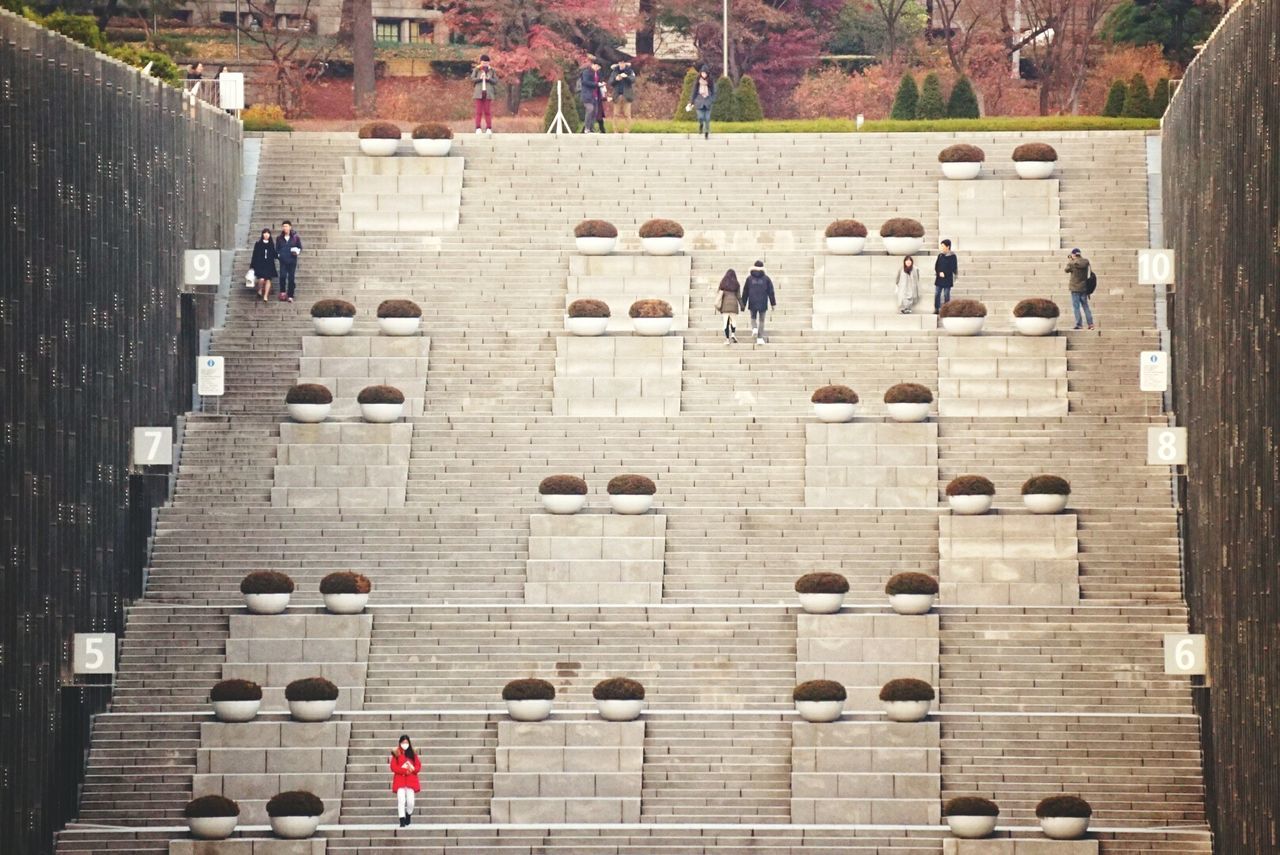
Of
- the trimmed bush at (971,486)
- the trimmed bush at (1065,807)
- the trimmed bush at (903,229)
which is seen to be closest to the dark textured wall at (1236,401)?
the trimmed bush at (1065,807)

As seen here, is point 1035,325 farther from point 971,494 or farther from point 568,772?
point 568,772

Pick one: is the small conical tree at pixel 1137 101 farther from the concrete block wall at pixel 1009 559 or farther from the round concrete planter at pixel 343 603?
the round concrete planter at pixel 343 603

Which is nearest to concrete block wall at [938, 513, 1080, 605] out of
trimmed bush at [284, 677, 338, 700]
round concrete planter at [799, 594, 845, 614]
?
round concrete planter at [799, 594, 845, 614]

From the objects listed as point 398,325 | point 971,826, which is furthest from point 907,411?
point 971,826

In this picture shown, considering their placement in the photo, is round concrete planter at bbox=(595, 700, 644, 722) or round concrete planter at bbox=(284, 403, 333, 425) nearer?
round concrete planter at bbox=(595, 700, 644, 722)

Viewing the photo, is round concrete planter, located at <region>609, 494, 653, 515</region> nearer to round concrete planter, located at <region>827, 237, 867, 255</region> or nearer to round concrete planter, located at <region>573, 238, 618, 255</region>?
round concrete planter, located at <region>573, 238, 618, 255</region>

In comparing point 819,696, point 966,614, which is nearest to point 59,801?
point 819,696
